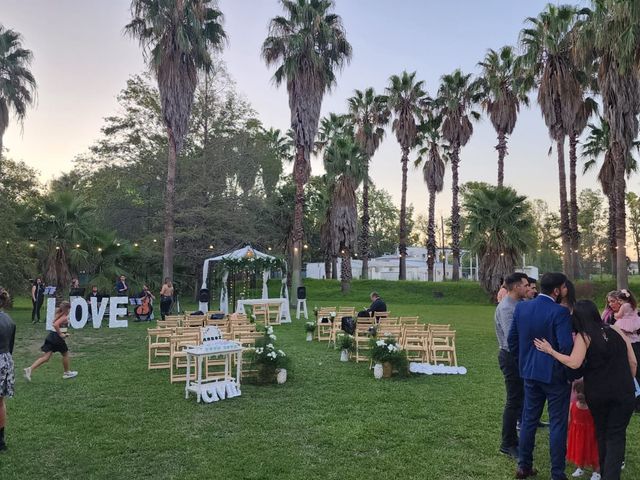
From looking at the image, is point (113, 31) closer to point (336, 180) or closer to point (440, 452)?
point (336, 180)

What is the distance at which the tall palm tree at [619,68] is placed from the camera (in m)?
13.1

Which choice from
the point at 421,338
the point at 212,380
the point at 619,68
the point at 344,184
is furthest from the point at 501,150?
the point at 212,380

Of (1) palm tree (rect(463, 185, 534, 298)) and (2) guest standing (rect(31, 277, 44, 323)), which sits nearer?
(2) guest standing (rect(31, 277, 44, 323))

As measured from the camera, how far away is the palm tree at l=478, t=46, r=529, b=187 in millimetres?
29109

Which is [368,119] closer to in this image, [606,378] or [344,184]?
[344,184]

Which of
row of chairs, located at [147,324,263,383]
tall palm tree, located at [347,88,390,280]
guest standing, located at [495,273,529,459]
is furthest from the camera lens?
tall palm tree, located at [347,88,390,280]

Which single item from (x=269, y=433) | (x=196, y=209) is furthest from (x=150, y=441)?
(x=196, y=209)

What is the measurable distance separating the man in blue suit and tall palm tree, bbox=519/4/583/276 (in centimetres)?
2145

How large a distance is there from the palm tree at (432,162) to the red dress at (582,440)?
31.1m

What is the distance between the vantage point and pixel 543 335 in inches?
145

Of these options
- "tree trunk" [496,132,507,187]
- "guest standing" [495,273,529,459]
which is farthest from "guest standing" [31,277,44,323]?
"tree trunk" [496,132,507,187]

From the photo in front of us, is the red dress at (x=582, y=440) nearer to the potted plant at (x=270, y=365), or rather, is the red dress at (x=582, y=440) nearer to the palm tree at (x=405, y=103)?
the potted plant at (x=270, y=365)

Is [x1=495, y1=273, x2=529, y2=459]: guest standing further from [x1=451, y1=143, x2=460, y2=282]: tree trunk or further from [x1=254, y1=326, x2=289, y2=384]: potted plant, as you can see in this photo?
[x1=451, y1=143, x2=460, y2=282]: tree trunk

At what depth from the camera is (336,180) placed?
28.7 m
